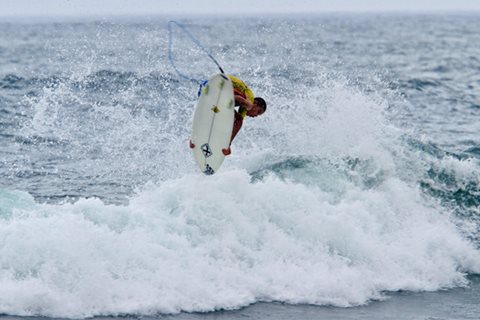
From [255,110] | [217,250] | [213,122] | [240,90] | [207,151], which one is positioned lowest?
[217,250]

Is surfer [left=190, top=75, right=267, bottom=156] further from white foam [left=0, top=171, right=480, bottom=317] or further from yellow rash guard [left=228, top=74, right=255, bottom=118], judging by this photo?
white foam [left=0, top=171, right=480, bottom=317]

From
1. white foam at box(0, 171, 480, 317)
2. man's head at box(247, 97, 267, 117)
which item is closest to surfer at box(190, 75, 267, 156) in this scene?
man's head at box(247, 97, 267, 117)

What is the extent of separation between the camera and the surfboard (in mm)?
10922

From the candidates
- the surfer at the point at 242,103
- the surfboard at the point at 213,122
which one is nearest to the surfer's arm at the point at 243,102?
the surfer at the point at 242,103

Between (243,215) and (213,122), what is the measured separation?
1.43m

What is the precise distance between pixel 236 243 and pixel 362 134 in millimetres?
4401

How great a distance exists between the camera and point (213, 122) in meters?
11.1

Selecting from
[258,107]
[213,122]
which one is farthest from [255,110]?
[213,122]

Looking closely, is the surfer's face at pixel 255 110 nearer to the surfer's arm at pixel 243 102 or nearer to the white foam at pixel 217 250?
the surfer's arm at pixel 243 102

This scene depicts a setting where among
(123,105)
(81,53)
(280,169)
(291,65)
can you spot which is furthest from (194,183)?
(81,53)

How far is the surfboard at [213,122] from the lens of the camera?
10922mm

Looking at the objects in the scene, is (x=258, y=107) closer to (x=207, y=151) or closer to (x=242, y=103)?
(x=242, y=103)

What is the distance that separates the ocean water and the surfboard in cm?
29

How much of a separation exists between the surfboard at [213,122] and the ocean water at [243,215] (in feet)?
0.94
